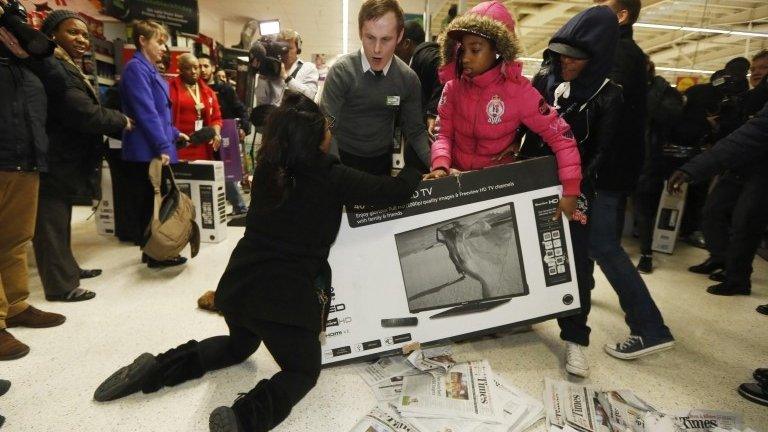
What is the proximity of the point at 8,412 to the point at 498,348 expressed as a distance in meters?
1.87

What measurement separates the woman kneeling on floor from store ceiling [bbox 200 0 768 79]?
21.0 ft

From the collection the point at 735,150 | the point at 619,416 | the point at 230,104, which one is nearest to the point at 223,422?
the point at 619,416

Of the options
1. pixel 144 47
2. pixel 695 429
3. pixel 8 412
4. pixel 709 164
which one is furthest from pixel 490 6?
pixel 8 412

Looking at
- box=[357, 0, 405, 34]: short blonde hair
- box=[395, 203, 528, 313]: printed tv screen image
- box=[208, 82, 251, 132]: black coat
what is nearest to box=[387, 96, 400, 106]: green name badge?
box=[357, 0, 405, 34]: short blonde hair

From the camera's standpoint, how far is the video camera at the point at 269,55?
111 inches

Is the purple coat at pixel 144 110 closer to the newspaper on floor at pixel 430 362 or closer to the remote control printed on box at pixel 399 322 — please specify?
the remote control printed on box at pixel 399 322

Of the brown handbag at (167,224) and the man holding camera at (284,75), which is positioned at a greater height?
the man holding camera at (284,75)

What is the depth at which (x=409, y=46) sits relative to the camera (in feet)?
A: 8.89

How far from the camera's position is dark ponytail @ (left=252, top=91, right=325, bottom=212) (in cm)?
125

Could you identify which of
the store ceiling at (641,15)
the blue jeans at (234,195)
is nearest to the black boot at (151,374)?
the blue jeans at (234,195)

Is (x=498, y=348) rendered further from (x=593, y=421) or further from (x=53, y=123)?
(x=53, y=123)

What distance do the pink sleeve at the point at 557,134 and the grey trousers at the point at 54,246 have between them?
7.53 ft

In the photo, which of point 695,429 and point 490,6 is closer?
point 695,429

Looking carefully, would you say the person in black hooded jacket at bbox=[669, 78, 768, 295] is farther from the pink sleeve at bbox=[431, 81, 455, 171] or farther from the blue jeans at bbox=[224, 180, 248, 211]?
the blue jeans at bbox=[224, 180, 248, 211]
